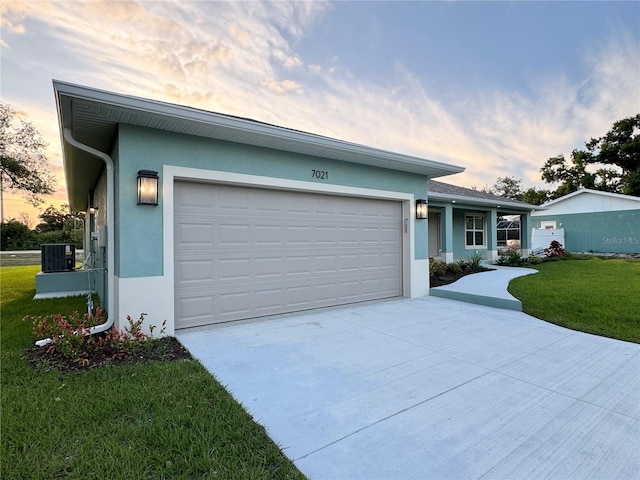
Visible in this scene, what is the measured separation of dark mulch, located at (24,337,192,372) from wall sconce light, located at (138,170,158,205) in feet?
6.14

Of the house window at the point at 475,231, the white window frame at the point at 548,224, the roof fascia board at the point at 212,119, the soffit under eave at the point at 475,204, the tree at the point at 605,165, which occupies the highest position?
the tree at the point at 605,165

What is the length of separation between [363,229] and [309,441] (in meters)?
5.09

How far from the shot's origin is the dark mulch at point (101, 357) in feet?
11.5

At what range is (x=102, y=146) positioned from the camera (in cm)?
512

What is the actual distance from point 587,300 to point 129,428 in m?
8.15

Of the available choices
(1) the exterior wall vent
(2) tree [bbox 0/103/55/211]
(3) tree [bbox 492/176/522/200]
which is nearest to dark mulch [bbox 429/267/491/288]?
(1) the exterior wall vent

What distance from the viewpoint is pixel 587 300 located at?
6.70m

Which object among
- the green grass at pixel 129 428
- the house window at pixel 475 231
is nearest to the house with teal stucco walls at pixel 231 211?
the green grass at pixel 129 428

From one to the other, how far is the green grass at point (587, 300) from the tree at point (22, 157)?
18618 mm

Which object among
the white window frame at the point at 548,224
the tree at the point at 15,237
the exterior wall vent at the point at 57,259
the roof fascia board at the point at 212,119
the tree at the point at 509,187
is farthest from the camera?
the tree at the point at 509,187

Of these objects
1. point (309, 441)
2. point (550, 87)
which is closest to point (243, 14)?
point (309, 441)

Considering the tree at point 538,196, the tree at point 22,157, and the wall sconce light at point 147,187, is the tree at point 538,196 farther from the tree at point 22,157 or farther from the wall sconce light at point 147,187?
the tree at point 22,157

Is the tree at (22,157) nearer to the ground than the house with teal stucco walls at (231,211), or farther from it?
farther from it

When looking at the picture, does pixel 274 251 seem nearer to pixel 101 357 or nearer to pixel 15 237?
pixel 101 357
